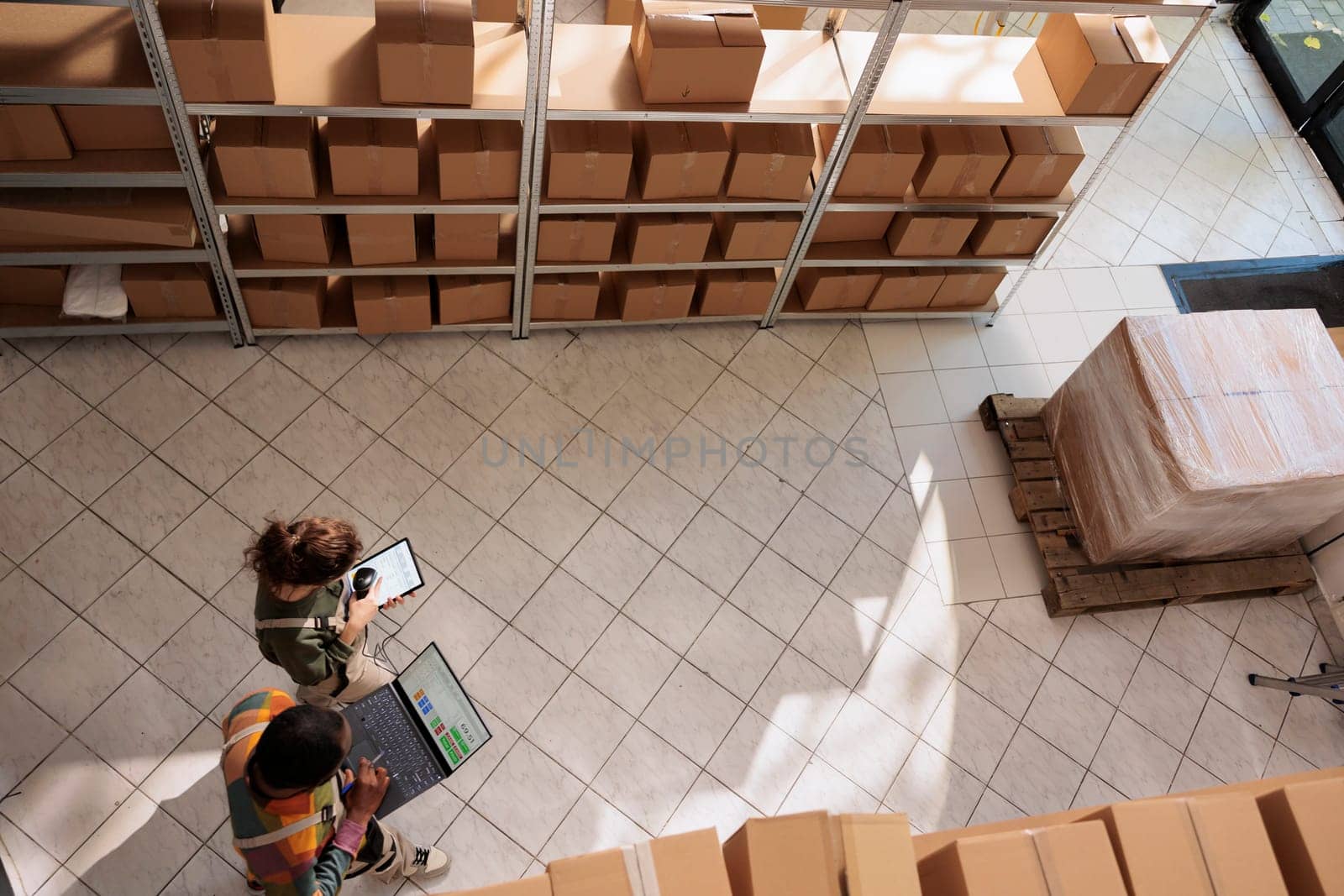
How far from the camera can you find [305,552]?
10.2 ft

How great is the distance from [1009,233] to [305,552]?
3.96m

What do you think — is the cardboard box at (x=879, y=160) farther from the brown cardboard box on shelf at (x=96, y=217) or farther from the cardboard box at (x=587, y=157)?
the brown cardboard box on shelf at (x=96, y=217)

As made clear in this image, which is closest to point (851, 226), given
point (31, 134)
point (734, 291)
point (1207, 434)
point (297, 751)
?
point (734, 291)

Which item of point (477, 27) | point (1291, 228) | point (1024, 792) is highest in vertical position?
point (477, 27)

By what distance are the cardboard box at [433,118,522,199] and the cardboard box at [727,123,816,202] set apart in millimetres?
1004

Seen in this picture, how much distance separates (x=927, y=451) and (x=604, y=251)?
2.06m

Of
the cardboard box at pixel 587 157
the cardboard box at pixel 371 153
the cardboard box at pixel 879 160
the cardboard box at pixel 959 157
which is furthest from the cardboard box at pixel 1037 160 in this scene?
the cardboard box at pixel 371 153

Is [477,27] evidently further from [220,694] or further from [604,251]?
[220,694]

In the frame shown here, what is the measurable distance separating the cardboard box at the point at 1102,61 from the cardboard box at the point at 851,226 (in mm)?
1032

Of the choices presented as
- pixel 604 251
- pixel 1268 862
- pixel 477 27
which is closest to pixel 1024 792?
pixel 1268 862

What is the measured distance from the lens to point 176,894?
385 centimetres

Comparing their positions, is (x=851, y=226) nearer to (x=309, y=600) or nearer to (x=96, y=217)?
(x=309, y=600)

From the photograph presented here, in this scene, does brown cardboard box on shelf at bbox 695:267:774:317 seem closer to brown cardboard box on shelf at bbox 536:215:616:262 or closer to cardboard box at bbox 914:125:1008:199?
brown cardboard box on shelf at bbox 536:215:616:262

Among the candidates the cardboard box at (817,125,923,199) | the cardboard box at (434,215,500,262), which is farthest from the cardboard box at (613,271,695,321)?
the cardboard box at (817,125,923,199)
